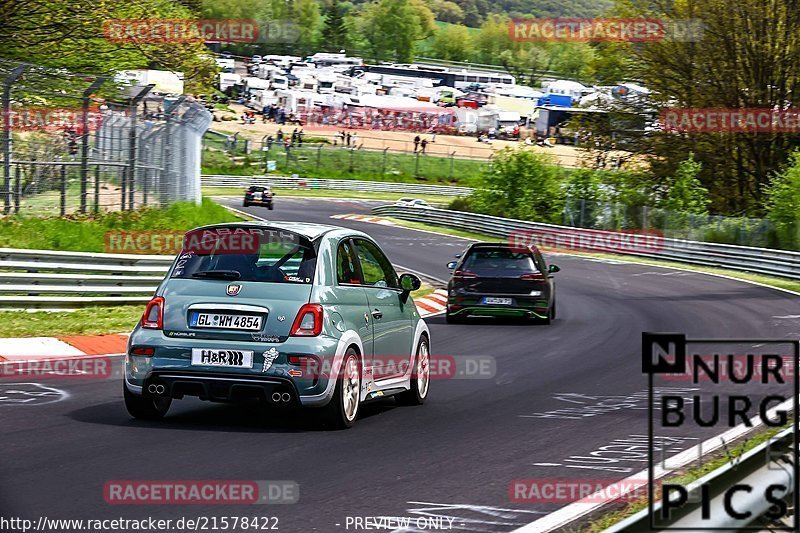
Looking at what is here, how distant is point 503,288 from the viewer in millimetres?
20641

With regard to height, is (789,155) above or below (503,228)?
above

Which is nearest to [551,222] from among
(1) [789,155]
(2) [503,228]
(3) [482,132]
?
(2) [503,228]

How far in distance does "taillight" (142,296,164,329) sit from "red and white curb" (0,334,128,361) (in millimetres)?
4475

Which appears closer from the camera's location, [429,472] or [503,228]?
[429,472]

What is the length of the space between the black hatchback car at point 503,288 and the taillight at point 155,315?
11.6m

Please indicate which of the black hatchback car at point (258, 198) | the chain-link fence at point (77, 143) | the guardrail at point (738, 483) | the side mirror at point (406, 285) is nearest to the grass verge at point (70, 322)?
the chain-link fence at point (77, 143)

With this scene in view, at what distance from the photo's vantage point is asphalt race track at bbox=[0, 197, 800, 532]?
661 centimetres

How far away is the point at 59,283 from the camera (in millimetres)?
17172

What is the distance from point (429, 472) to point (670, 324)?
47.3 feet

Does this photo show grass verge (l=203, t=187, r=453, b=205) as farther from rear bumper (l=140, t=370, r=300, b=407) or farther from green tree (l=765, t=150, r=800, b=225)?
rear bumper (l=140, t=370, r=300, b=407)

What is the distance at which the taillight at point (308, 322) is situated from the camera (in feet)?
29.6

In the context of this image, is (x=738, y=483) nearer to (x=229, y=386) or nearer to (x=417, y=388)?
(x=229, y=386)

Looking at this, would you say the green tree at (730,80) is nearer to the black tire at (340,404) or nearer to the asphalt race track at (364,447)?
the asphalt race track at (364,447)

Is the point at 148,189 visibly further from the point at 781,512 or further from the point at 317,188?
the point at 317,188
